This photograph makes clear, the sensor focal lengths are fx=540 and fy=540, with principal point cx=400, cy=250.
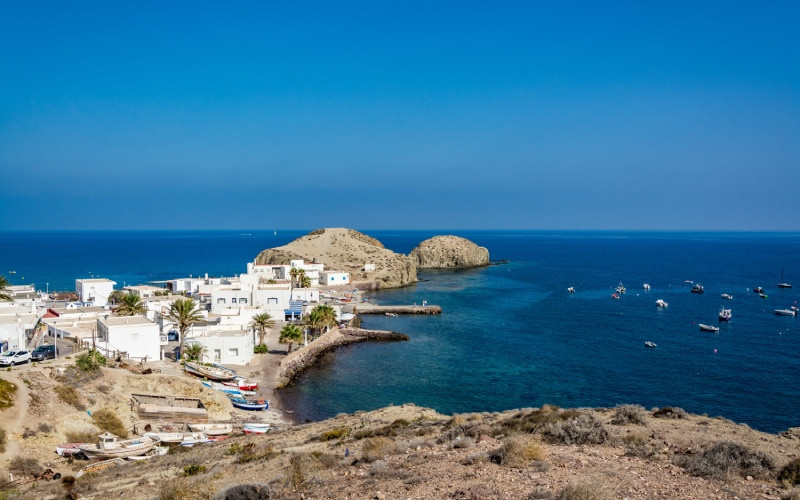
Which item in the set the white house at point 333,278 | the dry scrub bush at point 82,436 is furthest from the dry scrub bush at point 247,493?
the white house at point 333,278

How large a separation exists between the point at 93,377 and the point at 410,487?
25993 mm

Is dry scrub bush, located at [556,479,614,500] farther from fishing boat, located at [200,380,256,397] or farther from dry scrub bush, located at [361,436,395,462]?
fishing boat, located at [200,380,256,397]

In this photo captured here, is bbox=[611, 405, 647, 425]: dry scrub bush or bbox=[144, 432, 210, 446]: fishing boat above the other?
bbox=[611, 405, 647, 425]: dry scrub bush

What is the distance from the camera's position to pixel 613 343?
6188 cm

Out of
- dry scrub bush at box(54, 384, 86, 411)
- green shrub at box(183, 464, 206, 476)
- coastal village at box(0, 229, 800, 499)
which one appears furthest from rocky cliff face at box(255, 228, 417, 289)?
green shrub at box(183, 464, 206, 476)

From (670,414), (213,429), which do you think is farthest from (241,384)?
(670,414)

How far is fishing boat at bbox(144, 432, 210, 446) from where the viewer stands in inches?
1083

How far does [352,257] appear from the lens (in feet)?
454

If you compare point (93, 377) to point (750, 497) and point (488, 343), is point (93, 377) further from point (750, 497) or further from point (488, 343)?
point (488, 343)

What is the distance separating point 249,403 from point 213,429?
7.21 m

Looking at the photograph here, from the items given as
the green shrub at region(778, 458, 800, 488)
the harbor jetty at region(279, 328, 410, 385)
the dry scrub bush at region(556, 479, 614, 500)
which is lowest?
the harbor jetty at region(279, 328, 410, 385)

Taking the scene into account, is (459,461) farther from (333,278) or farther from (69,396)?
(333,278)

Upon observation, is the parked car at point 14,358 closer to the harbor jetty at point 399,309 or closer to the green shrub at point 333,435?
the green shrub at point 333,435

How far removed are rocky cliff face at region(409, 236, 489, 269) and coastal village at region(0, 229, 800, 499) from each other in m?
106
